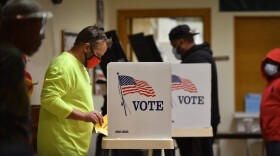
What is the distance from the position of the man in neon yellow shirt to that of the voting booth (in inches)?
6.0

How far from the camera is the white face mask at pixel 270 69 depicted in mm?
4582

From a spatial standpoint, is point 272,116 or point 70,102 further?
point 272,116

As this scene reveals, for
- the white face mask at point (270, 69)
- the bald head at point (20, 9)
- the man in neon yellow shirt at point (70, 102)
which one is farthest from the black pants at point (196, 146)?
the bald head at point (20, 9)

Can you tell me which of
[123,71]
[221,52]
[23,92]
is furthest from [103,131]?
[221,52]

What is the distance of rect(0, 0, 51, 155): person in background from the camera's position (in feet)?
6.36

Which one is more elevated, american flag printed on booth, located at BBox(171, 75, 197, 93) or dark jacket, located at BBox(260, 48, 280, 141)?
american flag printed on booth, located at BBox(171, 75, 197, 93)

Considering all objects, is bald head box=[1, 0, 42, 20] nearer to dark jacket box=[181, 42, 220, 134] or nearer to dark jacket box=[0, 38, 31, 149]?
dark jacket box=[0, 38, 31, 149]

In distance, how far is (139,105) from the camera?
287cm

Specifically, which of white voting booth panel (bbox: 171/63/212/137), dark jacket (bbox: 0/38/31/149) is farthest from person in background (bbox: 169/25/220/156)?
dark jacket (bbox: 0/38/31/149)

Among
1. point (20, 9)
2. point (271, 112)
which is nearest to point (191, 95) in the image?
point (271, 112)

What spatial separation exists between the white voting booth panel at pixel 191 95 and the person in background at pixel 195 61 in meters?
0.51

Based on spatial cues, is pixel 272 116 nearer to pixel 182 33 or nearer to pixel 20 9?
pixel 182 33

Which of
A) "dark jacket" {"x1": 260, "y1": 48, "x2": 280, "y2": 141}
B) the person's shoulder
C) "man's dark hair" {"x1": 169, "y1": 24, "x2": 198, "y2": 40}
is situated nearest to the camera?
the person's shoulder

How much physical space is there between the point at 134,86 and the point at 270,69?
2.04 meters
